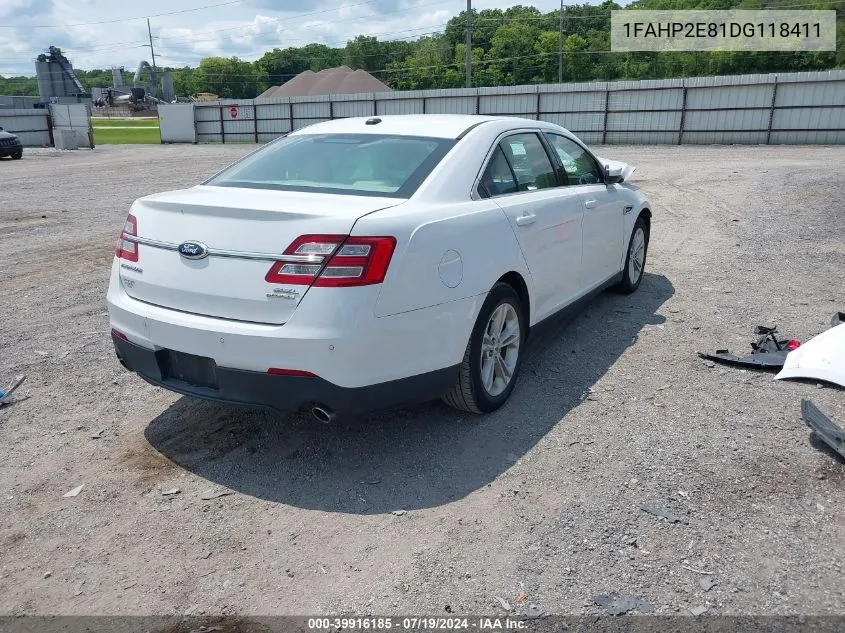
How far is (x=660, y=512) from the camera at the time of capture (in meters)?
3.07

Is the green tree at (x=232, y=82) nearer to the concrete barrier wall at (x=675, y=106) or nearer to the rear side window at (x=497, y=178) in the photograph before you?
the concrete barrier wall at (x=675, y=106)

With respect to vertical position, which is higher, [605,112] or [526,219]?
[605,112]

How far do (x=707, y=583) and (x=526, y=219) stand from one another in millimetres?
2284

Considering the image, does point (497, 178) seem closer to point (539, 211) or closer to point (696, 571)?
point (539, 211)

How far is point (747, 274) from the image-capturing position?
7129mm

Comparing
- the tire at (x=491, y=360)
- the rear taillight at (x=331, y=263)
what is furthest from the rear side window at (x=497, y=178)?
the rear taillight at (x=331, y=263)

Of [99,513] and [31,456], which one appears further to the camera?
[31,456]

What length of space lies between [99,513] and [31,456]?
0.80 metres

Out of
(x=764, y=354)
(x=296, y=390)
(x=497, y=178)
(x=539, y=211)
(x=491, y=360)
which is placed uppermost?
(x=497, y=178)

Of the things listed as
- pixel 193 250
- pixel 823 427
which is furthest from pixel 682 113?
pixel 193 250

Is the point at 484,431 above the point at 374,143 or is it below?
below

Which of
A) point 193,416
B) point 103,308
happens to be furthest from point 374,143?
point 103,308

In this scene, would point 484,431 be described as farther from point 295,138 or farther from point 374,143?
point 295,138

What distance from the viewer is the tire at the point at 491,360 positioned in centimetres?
376
